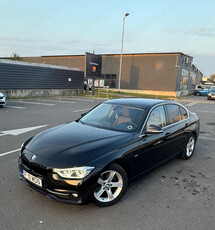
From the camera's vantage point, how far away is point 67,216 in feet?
8.91

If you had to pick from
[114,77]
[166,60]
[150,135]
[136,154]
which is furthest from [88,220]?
[114,77]

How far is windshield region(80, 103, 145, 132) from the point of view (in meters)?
3.68

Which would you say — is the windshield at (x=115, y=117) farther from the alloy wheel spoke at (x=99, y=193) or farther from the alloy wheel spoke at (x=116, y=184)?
the alloy wheel spoke at (x=99, y=193)

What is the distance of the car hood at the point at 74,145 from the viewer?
8.95 ft

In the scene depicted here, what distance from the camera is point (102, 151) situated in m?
2.88

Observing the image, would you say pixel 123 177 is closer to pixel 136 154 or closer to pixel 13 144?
pixel 136 154

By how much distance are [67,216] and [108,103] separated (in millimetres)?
2480

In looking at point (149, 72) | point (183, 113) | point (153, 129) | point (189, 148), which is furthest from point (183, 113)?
point (149, 72)

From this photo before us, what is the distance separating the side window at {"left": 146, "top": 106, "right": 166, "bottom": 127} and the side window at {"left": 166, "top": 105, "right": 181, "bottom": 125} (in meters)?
0.22

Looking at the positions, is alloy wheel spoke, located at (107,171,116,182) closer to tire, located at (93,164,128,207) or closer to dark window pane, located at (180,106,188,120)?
tire, located at (93,164,128,207)

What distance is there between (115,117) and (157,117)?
0.82 m

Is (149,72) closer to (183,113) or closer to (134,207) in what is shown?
(183,113)

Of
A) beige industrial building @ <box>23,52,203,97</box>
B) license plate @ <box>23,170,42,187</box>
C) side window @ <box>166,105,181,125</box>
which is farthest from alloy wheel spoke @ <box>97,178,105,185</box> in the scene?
beige industrial building @ <box>23,52,203,97</box>

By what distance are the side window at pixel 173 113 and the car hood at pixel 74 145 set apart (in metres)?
1.39
